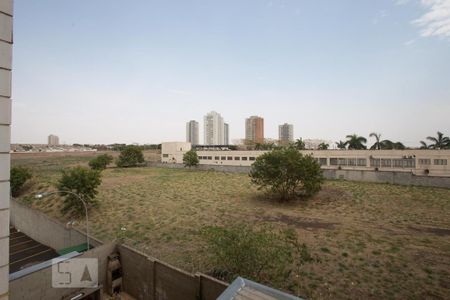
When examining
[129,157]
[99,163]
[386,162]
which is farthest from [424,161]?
[99,163]

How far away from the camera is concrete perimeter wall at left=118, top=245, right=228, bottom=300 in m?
12.2

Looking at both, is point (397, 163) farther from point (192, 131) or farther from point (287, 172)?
point (192, 131)

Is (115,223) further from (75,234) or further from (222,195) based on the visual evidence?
(222,195)

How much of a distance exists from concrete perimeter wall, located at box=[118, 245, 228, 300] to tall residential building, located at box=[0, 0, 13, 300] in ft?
32.1

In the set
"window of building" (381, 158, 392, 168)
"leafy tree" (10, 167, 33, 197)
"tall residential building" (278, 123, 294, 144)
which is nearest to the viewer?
"leafy tree" (10, 167, 33, 197)

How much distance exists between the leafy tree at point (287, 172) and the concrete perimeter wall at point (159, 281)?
17.5m

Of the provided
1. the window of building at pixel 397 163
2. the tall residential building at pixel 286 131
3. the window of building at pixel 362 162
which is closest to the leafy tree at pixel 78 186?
the window of building at pixel 362 162

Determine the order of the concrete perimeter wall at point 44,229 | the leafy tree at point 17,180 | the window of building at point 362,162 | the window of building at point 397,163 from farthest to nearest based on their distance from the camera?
1. the window of building at point 362,162
2. the window of building at point 397,163
3. the leafy tree at point 17,180
4. the concrete perimeter wall at point 44,229

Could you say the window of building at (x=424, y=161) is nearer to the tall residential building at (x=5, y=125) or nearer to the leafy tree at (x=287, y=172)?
the leafy tree at (x=287, y=172)

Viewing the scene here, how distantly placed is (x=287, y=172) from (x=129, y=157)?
5448cm

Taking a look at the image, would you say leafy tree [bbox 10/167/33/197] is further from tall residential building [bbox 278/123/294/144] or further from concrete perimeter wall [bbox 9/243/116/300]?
tall residential building [bbox 278/123/294/144]

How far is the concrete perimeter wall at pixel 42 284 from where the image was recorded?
514 inches

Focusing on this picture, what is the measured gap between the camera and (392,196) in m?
30.1

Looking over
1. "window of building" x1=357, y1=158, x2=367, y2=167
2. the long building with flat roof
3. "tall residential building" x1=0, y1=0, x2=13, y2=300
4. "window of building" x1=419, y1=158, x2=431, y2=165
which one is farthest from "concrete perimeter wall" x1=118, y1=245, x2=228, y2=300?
"window of building" x1=419, y1=158, x2=431, y2=165
